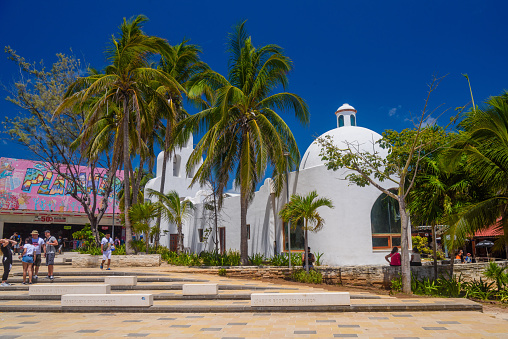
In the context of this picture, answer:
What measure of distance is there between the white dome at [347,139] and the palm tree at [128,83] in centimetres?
666

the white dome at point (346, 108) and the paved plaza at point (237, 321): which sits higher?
the white dome at point (346, 108)

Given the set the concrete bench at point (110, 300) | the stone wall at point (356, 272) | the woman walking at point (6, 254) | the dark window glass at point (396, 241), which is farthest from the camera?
the dark window glass at point (396, 241)

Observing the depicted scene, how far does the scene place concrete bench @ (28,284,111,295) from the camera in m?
10.2

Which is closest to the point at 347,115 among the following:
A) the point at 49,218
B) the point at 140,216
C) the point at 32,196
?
the point at 140,216

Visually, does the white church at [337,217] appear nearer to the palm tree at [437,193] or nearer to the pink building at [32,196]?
the palm tree at [437,193]

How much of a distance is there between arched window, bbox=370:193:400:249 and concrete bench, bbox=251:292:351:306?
7.09 meters

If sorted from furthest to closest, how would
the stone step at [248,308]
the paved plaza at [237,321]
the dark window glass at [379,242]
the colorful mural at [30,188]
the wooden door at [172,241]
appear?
1. the colorful mural at [30,188]
2. the wooden door at [172,241]
3. the dark window glass at [379,242]
4. the stone step at [248,308]
5. the paved plaza at [237,321]

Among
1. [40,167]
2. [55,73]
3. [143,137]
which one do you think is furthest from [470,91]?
[40,167]

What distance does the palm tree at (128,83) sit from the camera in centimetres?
1700

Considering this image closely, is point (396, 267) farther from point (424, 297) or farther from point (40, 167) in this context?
point (40, 167)

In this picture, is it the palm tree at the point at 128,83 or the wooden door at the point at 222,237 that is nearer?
the palm tree at the point at 128,83

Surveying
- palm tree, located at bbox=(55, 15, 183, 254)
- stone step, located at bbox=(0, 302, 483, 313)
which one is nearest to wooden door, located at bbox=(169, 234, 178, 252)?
palm tree, located at bbox=(55, 15, 183, 254)

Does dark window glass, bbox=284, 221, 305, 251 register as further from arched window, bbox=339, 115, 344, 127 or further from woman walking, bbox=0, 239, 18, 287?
woman walking, bbox=0, 239, 18, 287

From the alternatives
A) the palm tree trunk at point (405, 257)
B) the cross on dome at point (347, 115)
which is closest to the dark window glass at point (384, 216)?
the palm tree trunk at point (405, 257)
